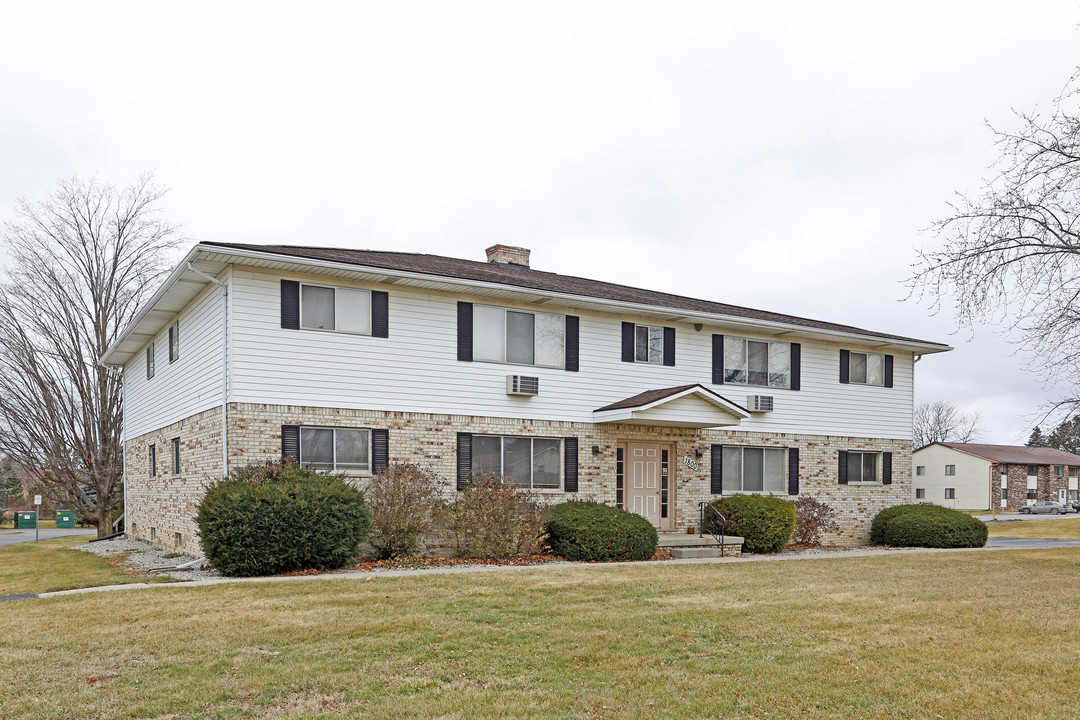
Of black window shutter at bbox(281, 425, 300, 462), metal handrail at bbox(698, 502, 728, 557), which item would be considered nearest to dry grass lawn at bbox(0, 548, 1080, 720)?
black window shutter at bbox(281, 425, 300, 462)

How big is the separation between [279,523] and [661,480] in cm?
920

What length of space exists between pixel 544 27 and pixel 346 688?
1065 cm

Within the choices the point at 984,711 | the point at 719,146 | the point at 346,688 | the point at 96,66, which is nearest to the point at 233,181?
the point at 96,66

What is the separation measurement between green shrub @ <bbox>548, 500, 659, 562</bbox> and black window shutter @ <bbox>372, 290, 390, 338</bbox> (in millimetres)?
4765

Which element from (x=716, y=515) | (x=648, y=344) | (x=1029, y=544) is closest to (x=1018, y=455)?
(x=1029, y=544)

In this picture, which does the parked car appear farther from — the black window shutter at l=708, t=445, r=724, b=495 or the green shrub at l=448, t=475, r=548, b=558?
the green shrub at l=448, t=475, r=548, b=558

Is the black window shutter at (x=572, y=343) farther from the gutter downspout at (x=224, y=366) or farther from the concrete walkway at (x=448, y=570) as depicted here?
the gutter downspout at (x=224, y=366)

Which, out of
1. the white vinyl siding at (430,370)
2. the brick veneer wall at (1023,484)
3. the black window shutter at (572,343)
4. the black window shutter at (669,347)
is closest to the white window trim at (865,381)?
the white vinyl siding at (430,370)

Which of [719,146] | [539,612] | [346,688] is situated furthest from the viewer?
[719,146]

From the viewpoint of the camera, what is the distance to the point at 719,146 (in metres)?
19.0

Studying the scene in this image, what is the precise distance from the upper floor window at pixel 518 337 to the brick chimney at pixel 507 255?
519 cm

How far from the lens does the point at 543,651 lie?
7559mm

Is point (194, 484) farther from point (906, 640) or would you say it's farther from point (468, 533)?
point (906, 640)

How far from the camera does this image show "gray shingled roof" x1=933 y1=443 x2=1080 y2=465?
61.6m
